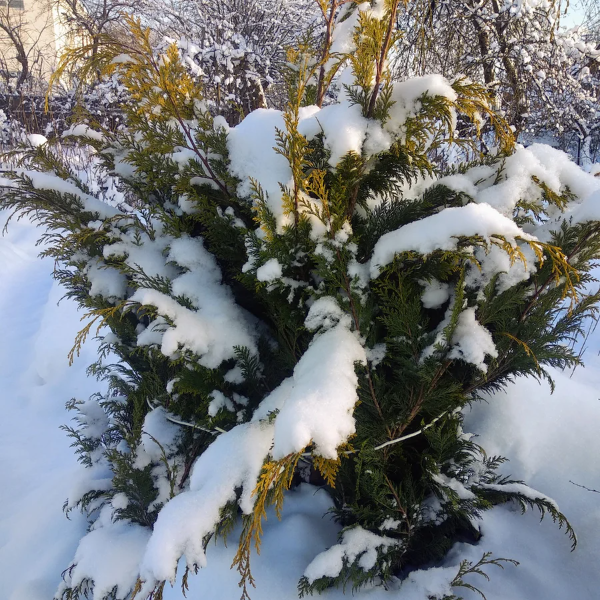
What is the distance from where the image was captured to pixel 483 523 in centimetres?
141

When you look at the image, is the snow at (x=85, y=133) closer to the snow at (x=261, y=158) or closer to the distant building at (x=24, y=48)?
the snow at (x=261, y=158)

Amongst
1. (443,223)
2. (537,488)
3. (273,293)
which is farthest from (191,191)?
(537,488)

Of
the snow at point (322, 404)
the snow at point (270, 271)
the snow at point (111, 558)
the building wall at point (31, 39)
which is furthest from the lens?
the building wall at point (31, 39)

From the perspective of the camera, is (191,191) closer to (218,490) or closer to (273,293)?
(273,293)

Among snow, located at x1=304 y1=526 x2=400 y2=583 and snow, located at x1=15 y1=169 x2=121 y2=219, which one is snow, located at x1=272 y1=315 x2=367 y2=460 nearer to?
snow, located at x1=304 y1=526 x2=400 y2=583

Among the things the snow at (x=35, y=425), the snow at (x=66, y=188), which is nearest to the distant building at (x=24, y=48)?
the snow at (x=66, y=188)

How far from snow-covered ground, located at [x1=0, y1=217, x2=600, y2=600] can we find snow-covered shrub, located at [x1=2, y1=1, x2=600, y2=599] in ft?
0.31

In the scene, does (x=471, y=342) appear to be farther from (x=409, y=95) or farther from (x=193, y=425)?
(x=193, y=425)

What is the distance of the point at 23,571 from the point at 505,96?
15.1ft

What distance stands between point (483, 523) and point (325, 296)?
1022 mm

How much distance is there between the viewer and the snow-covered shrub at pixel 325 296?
995 millimetres

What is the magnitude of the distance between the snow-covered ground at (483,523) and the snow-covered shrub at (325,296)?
0.31ft

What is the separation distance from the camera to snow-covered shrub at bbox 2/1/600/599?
995 mm

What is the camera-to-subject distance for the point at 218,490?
105 centimetres
